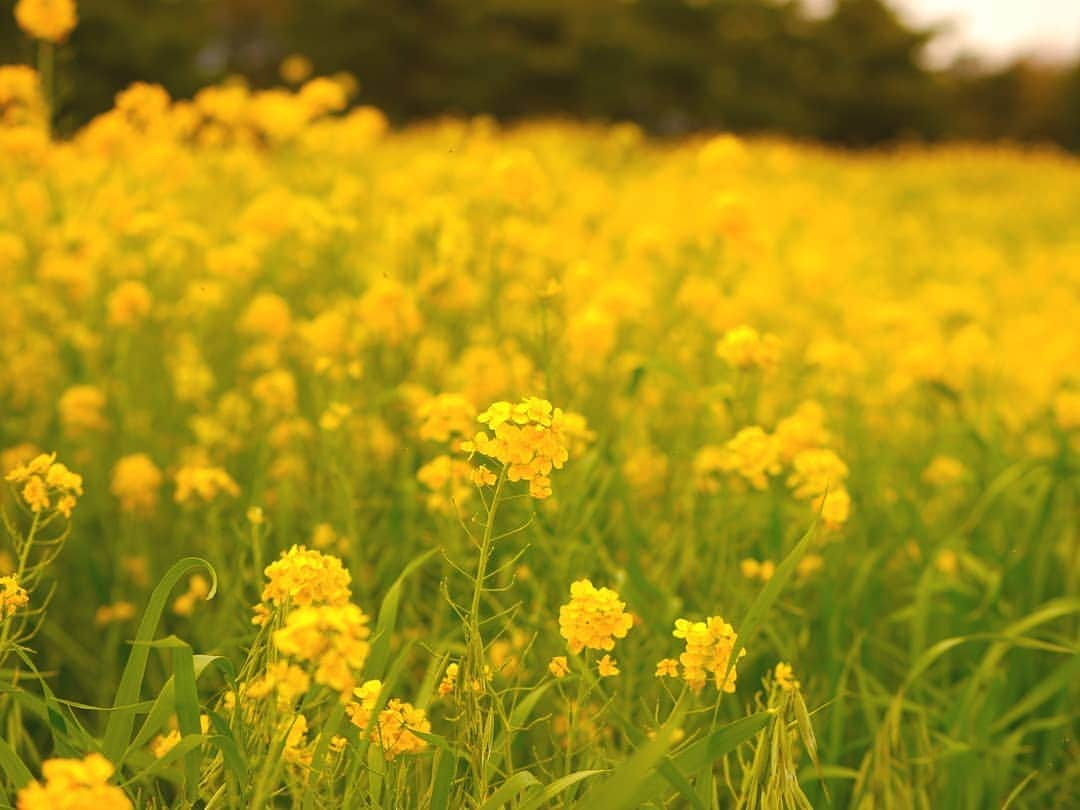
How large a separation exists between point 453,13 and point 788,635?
14.4 meters

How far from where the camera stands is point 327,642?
37.0 inches

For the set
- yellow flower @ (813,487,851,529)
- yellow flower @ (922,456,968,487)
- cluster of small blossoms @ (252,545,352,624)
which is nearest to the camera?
cluster of small blossoms @ (252,545,352,624)

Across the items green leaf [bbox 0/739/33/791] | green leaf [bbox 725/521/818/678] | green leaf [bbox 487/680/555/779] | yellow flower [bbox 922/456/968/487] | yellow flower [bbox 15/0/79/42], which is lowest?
yellow flower [bbox 922/456/968/487]

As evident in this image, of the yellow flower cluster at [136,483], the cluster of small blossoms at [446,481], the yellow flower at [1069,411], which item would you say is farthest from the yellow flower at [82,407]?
the yellow flower at [1069,411]

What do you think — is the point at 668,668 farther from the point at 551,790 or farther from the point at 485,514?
the point at 485,514

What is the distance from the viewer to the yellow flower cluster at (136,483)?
2160 millimetres

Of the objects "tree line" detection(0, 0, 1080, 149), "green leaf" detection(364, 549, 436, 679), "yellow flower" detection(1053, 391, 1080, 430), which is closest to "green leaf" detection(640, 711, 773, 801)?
"green leaf" detection(364, 549, 436, 679)

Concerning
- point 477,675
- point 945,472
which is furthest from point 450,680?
point 945,472

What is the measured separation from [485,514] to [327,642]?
35.3 inches

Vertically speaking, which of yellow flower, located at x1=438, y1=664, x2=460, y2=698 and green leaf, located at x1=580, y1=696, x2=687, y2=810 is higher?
green leaf, located at x1=580, y1=696, x2=687, y2=810

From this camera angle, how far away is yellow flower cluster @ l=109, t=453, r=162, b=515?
2160 mm

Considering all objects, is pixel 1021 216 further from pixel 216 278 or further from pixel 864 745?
pixel 864 745

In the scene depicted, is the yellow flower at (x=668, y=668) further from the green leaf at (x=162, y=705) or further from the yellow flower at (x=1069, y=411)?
the yellow flower at (x=1069, y=411)

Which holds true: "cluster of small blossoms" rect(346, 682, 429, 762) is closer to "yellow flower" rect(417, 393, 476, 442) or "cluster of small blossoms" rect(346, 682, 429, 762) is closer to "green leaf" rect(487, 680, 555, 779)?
"green leaf" rect(487, 680, 555, 779)
